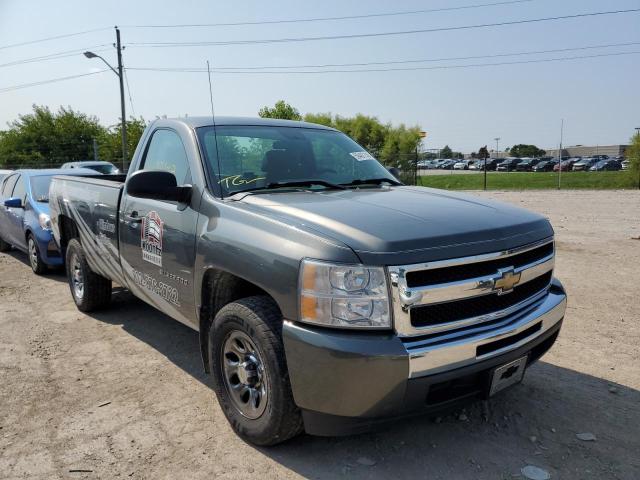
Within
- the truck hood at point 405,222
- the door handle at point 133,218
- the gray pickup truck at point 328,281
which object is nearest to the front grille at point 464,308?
the gray pickup truck at point 328,281

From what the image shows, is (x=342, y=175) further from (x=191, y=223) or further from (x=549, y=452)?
(x=549, y=452)

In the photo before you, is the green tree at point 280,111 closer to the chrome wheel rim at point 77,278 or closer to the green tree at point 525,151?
the chrome wheel rim at point 77,278

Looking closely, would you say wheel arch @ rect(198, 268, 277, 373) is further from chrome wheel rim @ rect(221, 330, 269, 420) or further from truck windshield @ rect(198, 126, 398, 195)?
truck windshield @ rect(198, 126, 398, 195)

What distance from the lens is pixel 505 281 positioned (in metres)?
2.75

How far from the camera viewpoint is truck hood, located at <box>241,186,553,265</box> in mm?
2471

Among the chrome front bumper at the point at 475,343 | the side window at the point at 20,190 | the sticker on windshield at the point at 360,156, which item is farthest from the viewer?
the side window at the point at 20,190

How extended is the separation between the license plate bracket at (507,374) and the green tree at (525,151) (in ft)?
343

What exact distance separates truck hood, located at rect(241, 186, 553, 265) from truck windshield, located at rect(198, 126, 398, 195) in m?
0.28

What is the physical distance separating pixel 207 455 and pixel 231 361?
53 centimetres

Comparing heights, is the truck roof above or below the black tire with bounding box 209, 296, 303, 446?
above

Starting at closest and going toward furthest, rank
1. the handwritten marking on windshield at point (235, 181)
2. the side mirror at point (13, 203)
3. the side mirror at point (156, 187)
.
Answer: the side mirror at point (156, 187) → the handwritten marking on windshield at point (235, 181) → the side mirror at point (13, 203)

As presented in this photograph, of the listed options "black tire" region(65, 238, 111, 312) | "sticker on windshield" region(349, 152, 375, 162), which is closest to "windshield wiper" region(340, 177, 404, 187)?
"sticker on windshield" region(349, 152, 375, 162)

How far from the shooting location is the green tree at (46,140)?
159 feet

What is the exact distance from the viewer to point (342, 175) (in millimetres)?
3953
